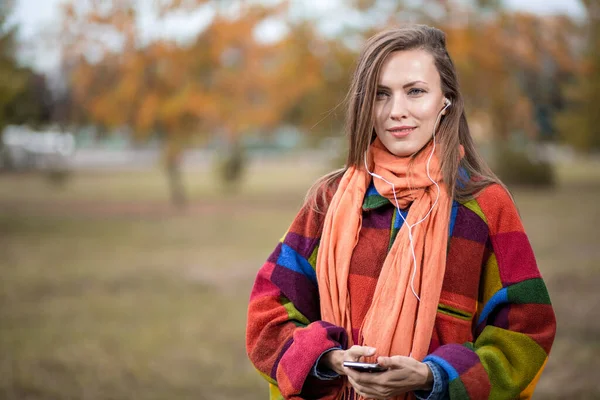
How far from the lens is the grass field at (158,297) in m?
4.78

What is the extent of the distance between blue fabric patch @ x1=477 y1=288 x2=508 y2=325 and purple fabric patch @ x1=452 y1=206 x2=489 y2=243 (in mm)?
142

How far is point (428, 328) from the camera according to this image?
5.58 feet

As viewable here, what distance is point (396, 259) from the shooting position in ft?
5.75

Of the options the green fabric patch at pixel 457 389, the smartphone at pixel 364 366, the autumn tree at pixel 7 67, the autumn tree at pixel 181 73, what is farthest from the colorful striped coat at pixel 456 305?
the autumn tree at pixel 181 73

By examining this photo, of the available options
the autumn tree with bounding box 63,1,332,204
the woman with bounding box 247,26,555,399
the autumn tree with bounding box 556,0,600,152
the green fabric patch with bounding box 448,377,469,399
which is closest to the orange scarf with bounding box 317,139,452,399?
the woman with bounding box 247,26,555,399

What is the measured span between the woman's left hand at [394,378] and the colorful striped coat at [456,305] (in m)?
0.07

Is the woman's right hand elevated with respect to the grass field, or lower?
elevated

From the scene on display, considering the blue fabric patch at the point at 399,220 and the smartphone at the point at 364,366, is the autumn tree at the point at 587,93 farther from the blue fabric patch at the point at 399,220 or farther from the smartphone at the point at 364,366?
the smartphone at the point at 364,366

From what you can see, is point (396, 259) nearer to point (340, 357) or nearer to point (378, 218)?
point (378, 218)

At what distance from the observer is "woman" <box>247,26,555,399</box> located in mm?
1676

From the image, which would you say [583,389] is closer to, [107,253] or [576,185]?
[107,253]

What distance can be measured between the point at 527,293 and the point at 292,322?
637 millimetres

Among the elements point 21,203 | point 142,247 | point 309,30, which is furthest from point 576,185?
point 21,203

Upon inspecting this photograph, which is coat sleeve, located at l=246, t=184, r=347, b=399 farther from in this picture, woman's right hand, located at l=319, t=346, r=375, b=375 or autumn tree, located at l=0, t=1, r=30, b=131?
autumn tree, located at l=0, t=1, r=30, b=131
